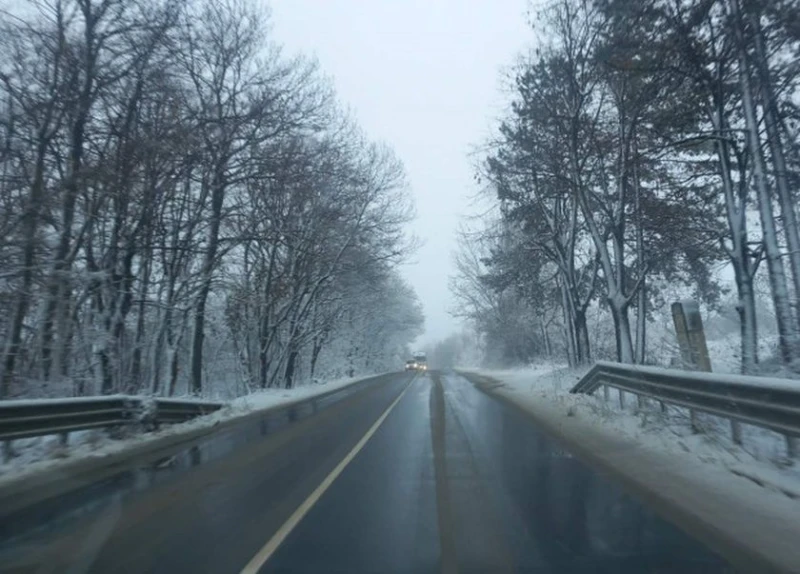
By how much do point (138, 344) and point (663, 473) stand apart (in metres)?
15.1

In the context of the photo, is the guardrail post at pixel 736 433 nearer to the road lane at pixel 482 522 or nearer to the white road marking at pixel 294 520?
the road lane at pixel 482 522

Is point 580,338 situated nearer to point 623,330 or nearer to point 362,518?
point 623,330

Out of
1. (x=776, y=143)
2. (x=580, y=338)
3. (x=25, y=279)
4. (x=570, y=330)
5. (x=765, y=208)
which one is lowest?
(x=580, y=338)

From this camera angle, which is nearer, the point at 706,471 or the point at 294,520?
the point at 294,520

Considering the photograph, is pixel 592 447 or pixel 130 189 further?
pixel 130 189

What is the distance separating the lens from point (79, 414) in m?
11.6

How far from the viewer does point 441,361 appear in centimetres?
15225

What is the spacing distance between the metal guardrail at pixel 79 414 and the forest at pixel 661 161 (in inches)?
456

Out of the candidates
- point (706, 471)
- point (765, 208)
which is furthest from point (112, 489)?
point (765, 208)

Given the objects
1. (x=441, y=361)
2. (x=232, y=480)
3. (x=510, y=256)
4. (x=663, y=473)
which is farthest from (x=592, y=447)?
(x=441, y=361)

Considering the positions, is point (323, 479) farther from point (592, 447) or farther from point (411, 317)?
point (411, 317)

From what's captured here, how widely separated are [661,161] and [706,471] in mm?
12709

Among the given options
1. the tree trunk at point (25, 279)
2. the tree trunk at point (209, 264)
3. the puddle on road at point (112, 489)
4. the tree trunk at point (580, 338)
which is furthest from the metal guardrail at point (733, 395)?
the tree trunk at point (580, 338)

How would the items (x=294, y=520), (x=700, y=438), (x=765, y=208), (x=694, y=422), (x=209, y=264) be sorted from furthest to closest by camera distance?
(x=209, y=264), (x=765, y=208), (x=694, y=422), (x=700, y=438), (x=294, y=520)
